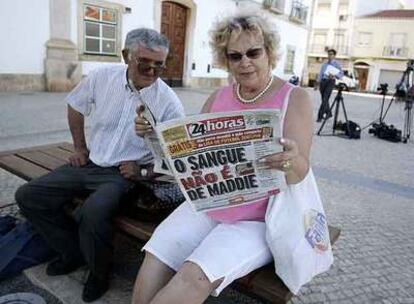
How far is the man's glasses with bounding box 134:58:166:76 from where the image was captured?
2.21 m

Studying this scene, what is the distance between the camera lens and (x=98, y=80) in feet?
8.13

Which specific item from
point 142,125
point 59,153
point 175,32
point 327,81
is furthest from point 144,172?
point 175,32

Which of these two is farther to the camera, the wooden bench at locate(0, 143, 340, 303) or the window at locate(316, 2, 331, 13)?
the window at locate(316, 2, 331, 13)

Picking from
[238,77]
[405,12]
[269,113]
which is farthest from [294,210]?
[405,12]

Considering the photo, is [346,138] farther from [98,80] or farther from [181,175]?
[181,175]

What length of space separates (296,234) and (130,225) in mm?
837

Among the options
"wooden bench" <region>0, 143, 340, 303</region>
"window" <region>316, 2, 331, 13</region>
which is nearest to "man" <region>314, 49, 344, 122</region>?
"wooden bench" <region>0, 143, 340, 303</region>

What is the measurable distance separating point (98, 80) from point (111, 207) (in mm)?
851

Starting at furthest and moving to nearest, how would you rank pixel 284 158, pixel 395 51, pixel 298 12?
pixel 395 51 < pixel 298 12 < pixel 284 158

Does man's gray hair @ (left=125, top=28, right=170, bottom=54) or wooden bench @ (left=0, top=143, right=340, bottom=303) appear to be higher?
man's gray hair @ (left=125, top=28, right=170, bottom=54)

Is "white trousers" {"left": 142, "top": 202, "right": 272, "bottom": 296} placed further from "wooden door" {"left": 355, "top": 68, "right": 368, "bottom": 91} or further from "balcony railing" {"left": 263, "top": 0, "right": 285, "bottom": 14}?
"wooden door" {"left": 355, "top": 68, "right": 368, "bottom": 91}

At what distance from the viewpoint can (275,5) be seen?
19.1m

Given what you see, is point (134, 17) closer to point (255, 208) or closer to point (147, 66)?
point (147, 66)

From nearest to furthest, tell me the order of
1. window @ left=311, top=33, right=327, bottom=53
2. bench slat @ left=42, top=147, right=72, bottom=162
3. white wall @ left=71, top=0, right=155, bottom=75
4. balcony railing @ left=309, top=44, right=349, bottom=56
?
bench slat @ left=42, top=147, right=72, bottom=162
white wall @ left=71, top=0, right=155, bottom=75
balcony railing @ left=309, top=44, right=349, bottom=56
window @ left=311, top=33, right=327, bottom=53
